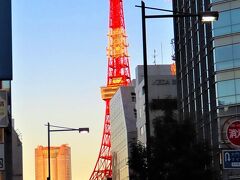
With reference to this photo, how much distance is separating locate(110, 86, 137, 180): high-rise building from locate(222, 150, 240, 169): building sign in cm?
12269

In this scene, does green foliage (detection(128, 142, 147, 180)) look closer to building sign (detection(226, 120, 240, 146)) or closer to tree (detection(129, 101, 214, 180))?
tree (detection(129, 101, 214, 180))

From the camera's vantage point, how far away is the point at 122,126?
155375mm

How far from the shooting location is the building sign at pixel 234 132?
70.3ft

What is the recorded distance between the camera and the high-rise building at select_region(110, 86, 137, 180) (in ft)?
490

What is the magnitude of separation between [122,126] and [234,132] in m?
134

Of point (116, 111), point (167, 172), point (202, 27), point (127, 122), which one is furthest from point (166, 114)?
point (116, 111)

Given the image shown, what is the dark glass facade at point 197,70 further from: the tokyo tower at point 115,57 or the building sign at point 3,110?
the tokyo tower at point 115,57

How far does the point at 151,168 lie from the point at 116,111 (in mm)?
135540

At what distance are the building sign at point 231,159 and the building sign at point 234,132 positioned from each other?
849mm

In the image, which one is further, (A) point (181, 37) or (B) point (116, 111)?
(B) point (116, 111)

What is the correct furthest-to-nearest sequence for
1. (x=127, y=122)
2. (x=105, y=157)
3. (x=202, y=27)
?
1. (x=105, y=157)
2. (x=127, y=122)
3. (x=202, y=27)

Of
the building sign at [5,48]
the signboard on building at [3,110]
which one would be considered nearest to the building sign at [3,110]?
the signboard on building at [3,110]

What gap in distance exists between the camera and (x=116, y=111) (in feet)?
535

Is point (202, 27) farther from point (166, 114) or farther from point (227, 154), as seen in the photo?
point (227, 154)
